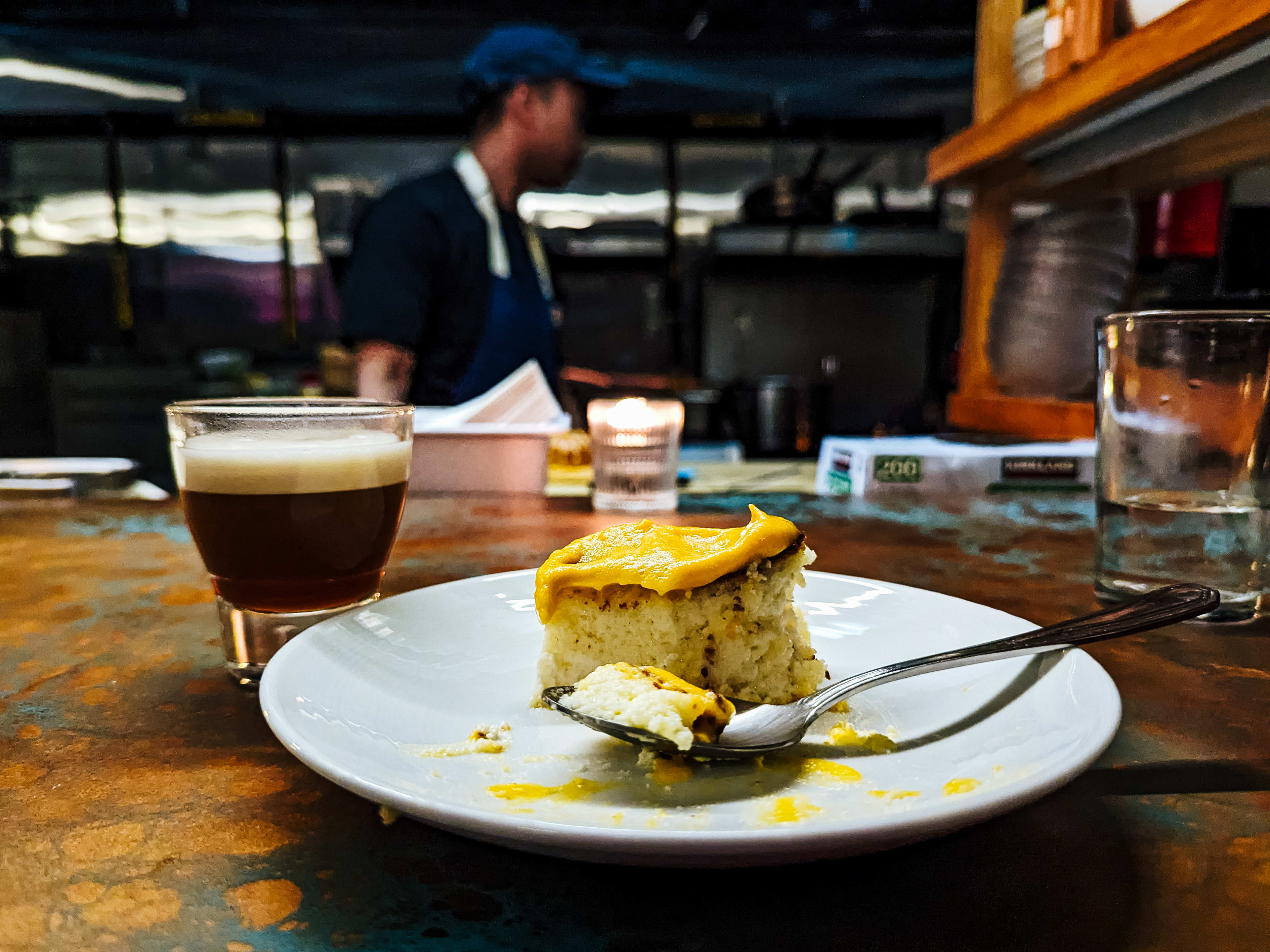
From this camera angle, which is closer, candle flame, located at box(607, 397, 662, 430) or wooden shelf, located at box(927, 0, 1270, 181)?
wooden shelf, located at box(927, 0, 1270, 181)

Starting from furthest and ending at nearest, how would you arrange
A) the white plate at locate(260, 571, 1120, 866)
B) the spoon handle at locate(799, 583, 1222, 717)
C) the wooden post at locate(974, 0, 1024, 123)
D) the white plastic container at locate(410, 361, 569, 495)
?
the wooden post at locate(974, 0, 1024, 123)
the white plastic container at locate(410, 361, 569, 495)
the spoon handle at locate(799, 583, 1222, 717)
the white plate at locate(260, 571, 1120, 866)

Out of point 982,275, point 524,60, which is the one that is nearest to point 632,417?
point 982,275

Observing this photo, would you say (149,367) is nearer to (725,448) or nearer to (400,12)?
(400,12)

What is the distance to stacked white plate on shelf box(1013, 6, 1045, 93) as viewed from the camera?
207cm

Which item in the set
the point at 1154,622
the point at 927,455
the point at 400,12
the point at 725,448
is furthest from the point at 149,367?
the point at 1154,622

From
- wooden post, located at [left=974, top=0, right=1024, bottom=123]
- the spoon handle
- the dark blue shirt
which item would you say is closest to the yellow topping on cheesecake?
the spoon handle

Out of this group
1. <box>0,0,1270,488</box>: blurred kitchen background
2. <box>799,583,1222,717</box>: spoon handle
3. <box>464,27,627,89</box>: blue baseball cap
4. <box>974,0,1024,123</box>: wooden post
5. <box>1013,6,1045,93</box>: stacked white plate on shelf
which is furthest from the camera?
<box>0,0,1270,488</box>: blurred kitchen background

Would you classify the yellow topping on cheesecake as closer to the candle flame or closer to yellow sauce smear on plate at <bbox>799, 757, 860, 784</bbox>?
yellow sauce smear on plate at <bbox>799, 757, 860, 784</bbox>

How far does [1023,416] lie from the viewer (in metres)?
2.53

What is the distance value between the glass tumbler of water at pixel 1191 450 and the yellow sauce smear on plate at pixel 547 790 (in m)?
0.69

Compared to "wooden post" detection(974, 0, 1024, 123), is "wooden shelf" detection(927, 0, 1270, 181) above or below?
below

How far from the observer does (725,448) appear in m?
3.81

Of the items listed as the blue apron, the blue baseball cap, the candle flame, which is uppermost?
the blue baseball cap

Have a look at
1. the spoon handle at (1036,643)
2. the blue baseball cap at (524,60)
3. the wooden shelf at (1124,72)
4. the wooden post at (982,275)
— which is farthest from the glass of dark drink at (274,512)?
the blue baseball cap at (524,60)
